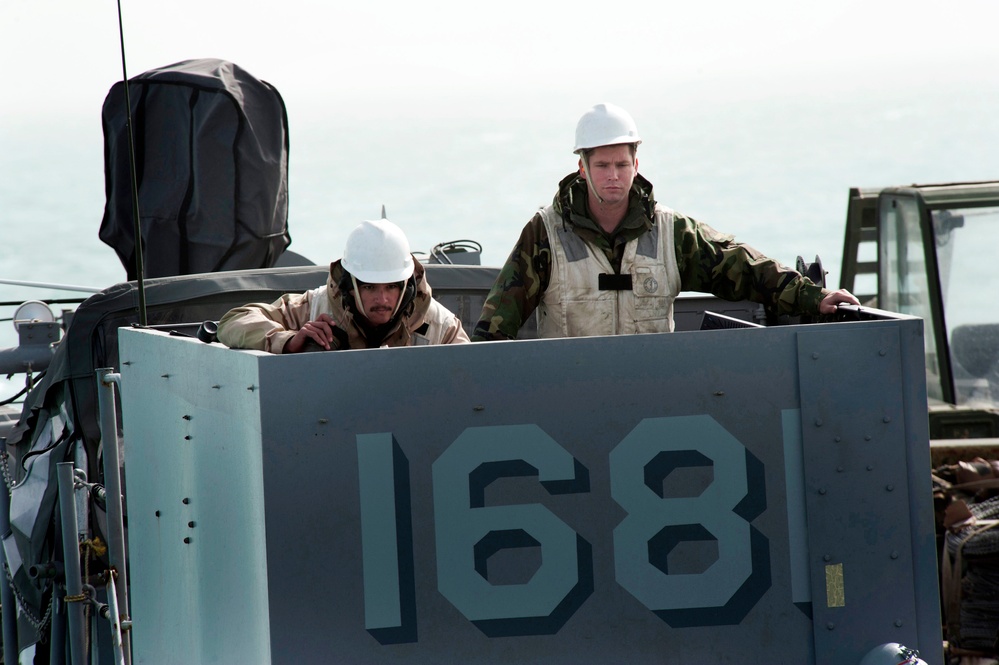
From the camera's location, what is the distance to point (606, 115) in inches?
170

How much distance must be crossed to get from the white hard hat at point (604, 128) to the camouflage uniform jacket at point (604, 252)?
0.15 metres

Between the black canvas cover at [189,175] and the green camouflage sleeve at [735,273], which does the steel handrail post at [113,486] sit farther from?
the black canvas cover at [189,175]

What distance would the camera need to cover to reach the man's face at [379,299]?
160 inches

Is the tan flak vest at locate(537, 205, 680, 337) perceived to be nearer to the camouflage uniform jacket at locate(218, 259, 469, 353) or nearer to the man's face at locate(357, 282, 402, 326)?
the camouflage uniform jacket at locate(218, 259, 469, 353)

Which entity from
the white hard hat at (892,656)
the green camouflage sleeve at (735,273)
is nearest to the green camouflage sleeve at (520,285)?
the green camouflage sleeve at (735,273)

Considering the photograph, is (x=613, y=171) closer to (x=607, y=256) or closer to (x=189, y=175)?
(x=607, y=256)

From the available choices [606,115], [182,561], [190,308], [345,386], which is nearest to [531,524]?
[345,386]

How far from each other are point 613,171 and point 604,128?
144 millimetres

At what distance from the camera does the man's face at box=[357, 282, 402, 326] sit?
4074mm

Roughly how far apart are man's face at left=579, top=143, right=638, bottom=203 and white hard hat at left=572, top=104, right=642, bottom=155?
0.02 metres

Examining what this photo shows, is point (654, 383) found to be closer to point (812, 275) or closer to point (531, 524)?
point (531, 524)

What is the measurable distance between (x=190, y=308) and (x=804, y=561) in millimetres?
3465

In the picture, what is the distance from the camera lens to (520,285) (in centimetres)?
437

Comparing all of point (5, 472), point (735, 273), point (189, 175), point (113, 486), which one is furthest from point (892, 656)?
point (189, 175)
